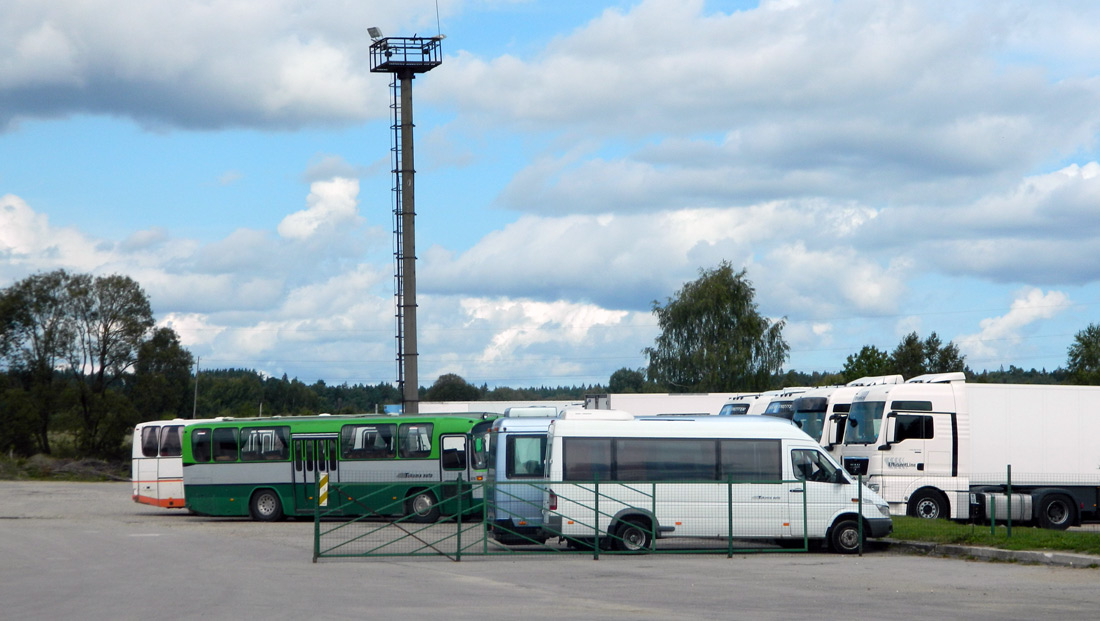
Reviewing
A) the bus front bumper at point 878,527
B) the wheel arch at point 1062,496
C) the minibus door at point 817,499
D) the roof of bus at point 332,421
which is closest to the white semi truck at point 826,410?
the wheel arch at point 1062,496

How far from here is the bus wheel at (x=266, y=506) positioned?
99.4ft

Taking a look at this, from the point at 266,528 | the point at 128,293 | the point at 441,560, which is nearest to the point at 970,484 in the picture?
the point at 441,560

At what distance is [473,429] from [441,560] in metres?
11.4

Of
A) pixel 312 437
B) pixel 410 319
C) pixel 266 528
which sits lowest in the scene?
pixel 266 528

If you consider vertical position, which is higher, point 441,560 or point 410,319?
point 410,319

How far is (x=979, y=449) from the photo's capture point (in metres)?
27.0

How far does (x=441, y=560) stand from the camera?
1906 centimetres

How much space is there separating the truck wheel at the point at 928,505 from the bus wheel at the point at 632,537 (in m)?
9.03

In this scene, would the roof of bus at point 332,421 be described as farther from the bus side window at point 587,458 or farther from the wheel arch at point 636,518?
the wheel arch at point 636,518

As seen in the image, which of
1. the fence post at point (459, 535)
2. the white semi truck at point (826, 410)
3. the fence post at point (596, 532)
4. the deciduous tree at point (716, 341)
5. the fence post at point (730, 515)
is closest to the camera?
the fence post at point (459, 535)

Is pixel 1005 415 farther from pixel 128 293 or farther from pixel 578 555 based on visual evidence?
pixel 128 293

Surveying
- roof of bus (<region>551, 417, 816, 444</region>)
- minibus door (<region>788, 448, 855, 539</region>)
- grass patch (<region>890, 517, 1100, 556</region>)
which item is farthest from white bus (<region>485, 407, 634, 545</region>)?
grass patch (<region>890, 517, 1100, 556</region>)

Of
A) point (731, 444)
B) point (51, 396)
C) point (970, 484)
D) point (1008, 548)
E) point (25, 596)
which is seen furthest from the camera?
point (51, 396)

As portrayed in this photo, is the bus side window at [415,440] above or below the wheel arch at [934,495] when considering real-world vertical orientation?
above
